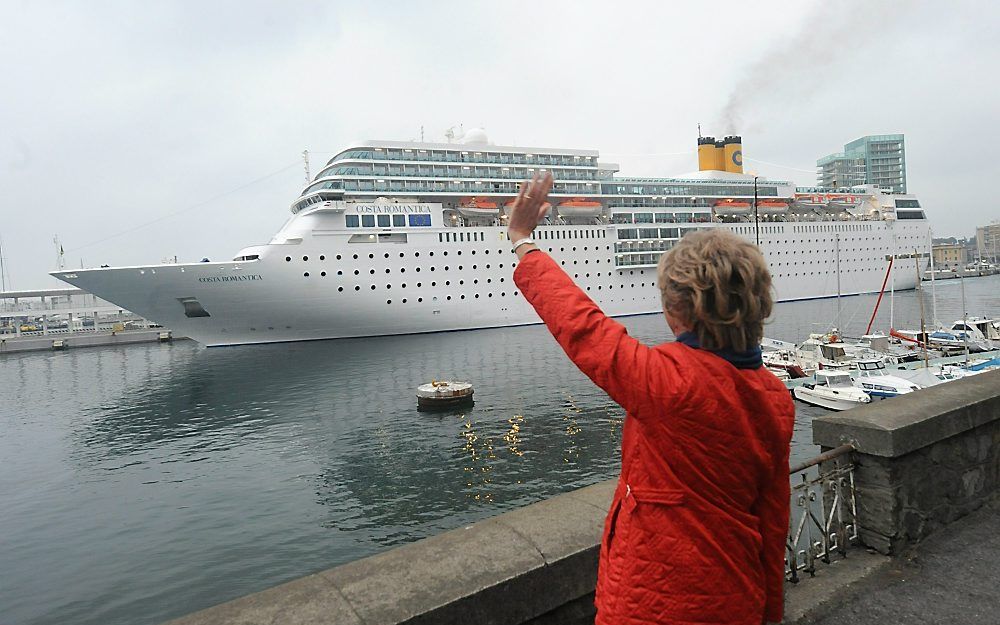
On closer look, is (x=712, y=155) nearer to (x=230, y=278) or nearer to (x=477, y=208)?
(x=477, y=208)

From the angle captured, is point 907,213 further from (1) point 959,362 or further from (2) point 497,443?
(2) point 497,443

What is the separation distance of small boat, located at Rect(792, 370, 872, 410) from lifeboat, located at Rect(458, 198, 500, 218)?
2422 centimetres

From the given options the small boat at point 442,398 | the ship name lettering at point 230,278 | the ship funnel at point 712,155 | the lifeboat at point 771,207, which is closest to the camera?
the small boat at point 442,398

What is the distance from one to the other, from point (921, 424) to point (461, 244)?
3245 centimetres

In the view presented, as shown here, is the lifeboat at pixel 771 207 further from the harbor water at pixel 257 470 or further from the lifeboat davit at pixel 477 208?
the harbor water at pixel 257 470

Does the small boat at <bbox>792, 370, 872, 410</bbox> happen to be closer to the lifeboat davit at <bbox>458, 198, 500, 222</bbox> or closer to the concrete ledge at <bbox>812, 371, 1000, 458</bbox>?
the concrete ledge at <bbox>812, 371, 1000, 458</bbox>

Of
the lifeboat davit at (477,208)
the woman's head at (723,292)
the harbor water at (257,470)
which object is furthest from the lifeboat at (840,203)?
the woman's head at (723,292)

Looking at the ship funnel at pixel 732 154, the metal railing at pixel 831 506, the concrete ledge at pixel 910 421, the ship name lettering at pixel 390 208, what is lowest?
the metal railing at pixel 831 506

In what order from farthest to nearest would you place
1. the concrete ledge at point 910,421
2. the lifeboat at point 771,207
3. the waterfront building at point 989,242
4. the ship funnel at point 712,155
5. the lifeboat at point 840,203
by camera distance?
1. the waterfront building at point 989,242
2. the lifeboat at point 840,203
3. the ship funnel at point 712,155
4. the lifeboat at point 771,207
5. the concrete ledge at point 910,421

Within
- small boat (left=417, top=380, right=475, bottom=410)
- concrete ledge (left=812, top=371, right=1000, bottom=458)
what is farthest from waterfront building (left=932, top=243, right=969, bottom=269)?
concrete ledge (left=812, top=371, right=1000, bottom=458)

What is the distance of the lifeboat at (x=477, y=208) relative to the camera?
36.9 meters

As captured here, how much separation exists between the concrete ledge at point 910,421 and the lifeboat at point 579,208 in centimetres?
3660

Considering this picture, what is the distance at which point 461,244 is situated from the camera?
113 ft

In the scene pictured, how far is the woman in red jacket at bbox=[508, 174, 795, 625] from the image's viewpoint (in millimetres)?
1142
